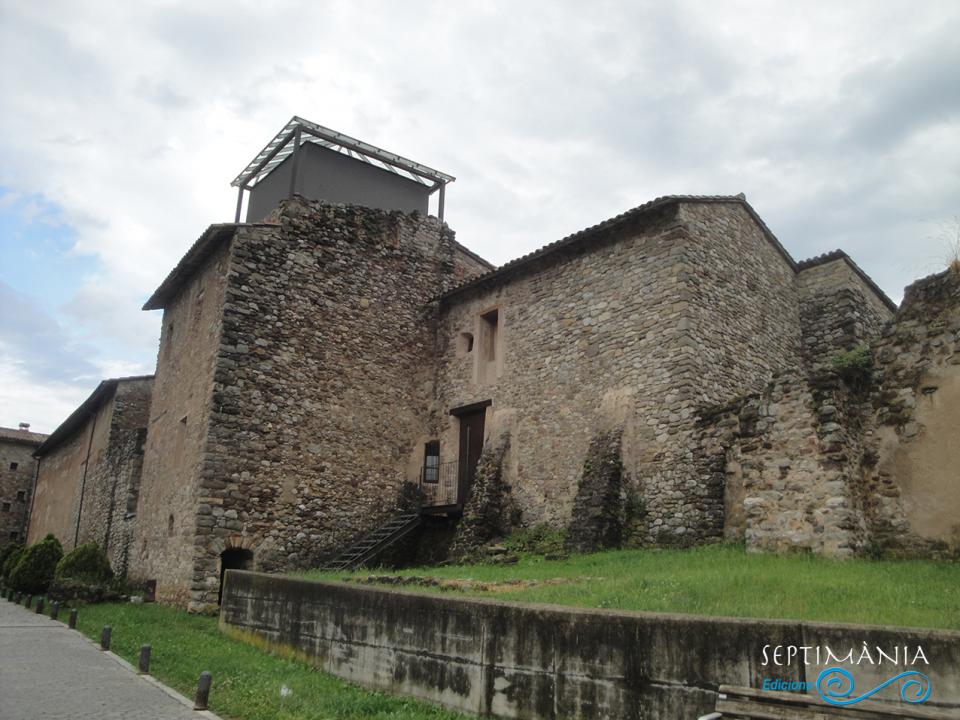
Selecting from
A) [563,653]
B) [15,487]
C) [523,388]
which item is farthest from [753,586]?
[15,487]

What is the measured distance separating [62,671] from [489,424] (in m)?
9.11

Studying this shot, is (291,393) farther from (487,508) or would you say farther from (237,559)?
(487,508)

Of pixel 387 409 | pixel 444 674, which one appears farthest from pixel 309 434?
pixel 444 674

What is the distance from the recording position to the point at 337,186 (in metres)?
18.7

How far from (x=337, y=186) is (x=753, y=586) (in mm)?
14579

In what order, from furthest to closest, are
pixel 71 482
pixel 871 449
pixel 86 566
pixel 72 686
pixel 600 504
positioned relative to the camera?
pixel 71 482 < pixel 86 566 < pixel 600 504 < pixel 871 449 < pixel 72 686

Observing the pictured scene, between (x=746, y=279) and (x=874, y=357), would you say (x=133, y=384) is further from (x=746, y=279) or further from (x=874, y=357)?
(x=874, y=357)

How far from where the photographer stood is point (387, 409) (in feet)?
56.2

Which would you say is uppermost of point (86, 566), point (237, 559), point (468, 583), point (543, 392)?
point (543, 392)

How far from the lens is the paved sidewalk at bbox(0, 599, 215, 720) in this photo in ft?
22.9

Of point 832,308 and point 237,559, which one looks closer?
point 237,559

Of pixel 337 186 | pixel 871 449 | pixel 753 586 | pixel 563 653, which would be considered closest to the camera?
pixel 563 653

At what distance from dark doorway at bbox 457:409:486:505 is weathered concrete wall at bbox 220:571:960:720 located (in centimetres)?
756

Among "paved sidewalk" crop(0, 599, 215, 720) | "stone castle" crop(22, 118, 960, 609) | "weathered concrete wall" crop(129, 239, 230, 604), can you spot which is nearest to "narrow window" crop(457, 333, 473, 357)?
"stone castle" crop(22, 118, 960, 609)
